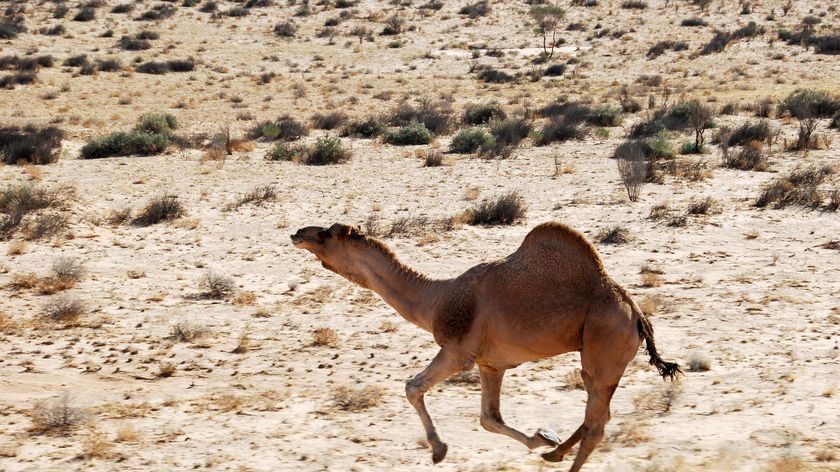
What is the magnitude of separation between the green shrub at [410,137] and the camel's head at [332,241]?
19.8m

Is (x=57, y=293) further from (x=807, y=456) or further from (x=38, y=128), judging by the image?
(x=38, y=128)

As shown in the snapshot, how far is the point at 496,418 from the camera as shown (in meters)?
7.92

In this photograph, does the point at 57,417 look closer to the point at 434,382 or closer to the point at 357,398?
the point at 357,398

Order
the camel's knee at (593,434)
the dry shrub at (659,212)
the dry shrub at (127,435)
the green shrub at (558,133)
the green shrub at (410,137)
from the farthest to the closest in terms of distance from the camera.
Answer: the green shrub at (410,137) → the green shrub at (558,133) → the dry shrub at (659,212) → the dry shrub at (127,435) → the camel's knee at (593,434)

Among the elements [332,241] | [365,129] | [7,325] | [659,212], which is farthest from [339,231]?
[365,129]

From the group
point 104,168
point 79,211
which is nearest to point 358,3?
point 104,168

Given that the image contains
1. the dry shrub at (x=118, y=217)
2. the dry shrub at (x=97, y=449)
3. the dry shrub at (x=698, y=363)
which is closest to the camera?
the dry shrub at (x=97, y=449)

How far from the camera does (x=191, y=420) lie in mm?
10008

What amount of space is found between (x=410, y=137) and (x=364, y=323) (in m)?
14.8

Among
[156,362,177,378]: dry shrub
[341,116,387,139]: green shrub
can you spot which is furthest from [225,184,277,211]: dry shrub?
[156,362,177,378]: dry shrub

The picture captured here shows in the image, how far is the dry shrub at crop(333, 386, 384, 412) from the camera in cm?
1023

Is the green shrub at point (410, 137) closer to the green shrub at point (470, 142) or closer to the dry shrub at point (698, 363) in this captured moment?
the green shrub at point (470, 142)

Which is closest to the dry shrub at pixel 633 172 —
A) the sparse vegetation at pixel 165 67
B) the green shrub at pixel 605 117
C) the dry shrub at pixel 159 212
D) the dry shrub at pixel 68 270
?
the green shrub at pixel 605 117

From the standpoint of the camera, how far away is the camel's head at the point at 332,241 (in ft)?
26.0
